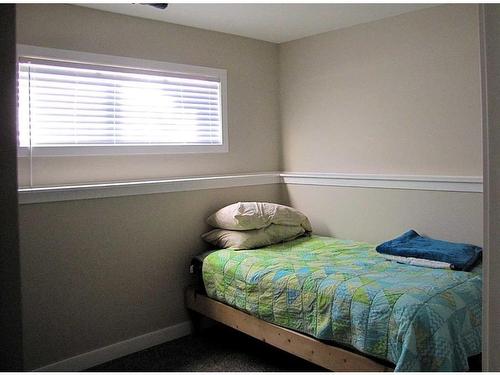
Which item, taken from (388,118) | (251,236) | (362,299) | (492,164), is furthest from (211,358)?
(492,164)

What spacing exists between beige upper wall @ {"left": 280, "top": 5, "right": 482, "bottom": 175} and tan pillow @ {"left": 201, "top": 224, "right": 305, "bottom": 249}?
755 millimetres

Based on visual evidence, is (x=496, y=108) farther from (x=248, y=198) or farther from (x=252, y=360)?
(x=248, y=198)

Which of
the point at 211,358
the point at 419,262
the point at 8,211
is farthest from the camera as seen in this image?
the point at 211,358

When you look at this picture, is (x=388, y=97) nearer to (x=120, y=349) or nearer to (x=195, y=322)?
(x=195, y=322)

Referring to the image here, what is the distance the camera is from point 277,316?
262 cm

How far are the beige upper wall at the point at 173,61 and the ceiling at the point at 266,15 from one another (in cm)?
11

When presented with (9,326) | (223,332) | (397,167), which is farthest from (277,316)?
(9,326)

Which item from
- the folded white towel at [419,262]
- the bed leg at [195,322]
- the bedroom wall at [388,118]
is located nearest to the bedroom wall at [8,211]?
the folded white towel at [419,262]

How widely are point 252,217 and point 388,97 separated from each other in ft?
4.53

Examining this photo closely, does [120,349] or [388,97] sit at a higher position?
[388,97]

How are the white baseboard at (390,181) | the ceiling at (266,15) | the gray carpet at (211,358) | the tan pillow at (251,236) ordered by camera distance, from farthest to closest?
the tan pillow at (251,236)
the ceiling at (266,15)
the white baseboard at (390,181)
the gray carpet at (211,358)

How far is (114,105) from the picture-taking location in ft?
10.7

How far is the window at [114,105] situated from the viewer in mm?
2883

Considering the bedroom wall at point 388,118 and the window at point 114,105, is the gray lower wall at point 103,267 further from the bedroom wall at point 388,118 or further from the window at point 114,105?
the bedroom wall at point 388,118
